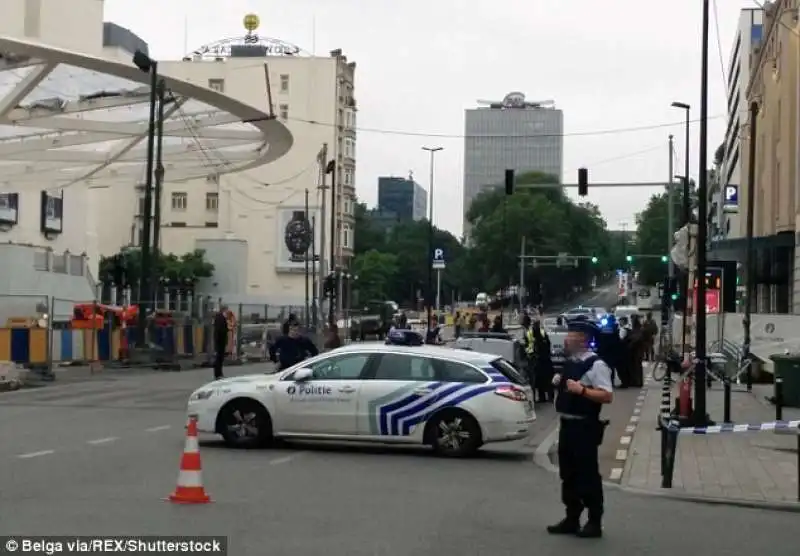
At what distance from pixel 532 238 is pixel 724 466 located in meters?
115

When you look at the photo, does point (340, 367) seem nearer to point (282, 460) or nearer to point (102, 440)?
point (282, 460)

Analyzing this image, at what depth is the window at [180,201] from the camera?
10331cm

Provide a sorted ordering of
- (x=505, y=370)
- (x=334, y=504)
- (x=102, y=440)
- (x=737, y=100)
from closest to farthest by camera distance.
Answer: (x=334, y=504) → (x=505, y=370) → (x=102, y=440) → (x=737, y=100)

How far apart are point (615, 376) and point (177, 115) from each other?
19.0m

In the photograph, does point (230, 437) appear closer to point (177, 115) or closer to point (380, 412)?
point (380, 412)

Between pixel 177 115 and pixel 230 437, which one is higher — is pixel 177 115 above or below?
above

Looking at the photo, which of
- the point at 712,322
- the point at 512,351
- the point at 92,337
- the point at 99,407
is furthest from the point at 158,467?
the point at 712,322

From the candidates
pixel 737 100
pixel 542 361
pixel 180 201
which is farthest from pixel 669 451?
pixel 737 100

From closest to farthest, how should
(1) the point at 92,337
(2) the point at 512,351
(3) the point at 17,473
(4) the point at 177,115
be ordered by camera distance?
(3) the point at 17,473
(2) the point at 512,351
(1) the point at 92,337
(4) the point at 177,115

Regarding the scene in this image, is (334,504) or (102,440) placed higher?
(334,504)

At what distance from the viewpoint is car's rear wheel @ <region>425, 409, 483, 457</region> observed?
16297 mm

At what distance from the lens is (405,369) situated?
1653cm

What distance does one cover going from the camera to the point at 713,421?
22859 millimetres

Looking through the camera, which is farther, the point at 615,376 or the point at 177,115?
the point at 177,115
